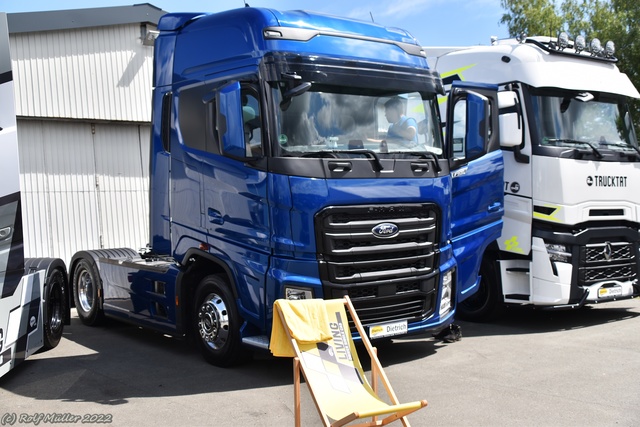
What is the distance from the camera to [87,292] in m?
10.5

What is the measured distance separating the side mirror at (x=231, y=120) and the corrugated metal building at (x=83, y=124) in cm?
704

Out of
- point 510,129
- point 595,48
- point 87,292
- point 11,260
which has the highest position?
point 595,48

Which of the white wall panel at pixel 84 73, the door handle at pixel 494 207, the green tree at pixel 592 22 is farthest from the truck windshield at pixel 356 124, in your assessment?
the green tree at pixel 592 22

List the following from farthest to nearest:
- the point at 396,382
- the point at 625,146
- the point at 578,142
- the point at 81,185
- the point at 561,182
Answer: the point at 81,185 < the point at 625,146 < the point at 578,142 < the point at 561,182 < the point at 396,382

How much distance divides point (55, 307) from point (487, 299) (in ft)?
18.3

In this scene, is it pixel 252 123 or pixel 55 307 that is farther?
pixel 55 307

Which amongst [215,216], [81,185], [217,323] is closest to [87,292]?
[81,185]

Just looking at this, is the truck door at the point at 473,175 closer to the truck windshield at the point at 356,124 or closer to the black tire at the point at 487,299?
the truck windshield at the point at 356,124

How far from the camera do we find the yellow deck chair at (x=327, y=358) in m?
4.96

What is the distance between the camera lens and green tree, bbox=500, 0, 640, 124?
19844 mm

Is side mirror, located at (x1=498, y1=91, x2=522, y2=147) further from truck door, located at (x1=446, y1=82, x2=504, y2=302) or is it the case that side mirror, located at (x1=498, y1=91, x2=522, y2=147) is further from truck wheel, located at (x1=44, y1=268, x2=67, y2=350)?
truck wheel, located at (x1=44, y1=268, x2=67, y2=350)

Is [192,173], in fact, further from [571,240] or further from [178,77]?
[571,240]

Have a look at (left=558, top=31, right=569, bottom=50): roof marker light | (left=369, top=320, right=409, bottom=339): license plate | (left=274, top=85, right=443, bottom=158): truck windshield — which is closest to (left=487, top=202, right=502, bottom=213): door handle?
(left=274, top=85, right=443, bottom=158): truck windshield

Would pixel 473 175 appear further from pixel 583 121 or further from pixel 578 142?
pixel 583 121
